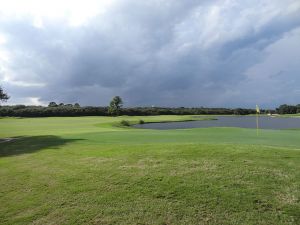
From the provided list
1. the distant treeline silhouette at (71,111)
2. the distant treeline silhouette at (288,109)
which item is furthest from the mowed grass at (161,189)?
the distant treeline silhouette at (288,109)

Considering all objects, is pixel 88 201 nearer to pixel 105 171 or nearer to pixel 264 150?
pixel 105 171

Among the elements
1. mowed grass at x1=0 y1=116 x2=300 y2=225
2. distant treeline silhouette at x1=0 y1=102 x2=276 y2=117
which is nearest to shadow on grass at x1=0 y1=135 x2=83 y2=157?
mowed grass at x1=0 y1=116 x2=300 y2=225

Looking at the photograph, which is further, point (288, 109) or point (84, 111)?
point (288, 109)

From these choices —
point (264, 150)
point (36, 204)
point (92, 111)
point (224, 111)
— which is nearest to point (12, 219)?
point (36, 204)

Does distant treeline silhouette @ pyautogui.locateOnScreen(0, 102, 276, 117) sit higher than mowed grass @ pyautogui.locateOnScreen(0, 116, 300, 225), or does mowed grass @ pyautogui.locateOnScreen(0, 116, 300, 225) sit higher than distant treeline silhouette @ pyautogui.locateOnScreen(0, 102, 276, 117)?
distant treeline silhouette @ pyautogui.locateOnScreen(0, 102, 276, 117)

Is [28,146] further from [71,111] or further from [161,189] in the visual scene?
[71,111]

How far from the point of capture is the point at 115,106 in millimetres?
128000

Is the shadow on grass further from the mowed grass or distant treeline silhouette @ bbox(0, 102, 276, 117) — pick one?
distant treeline silhouette @ bbox(0, 102, 276, 117)

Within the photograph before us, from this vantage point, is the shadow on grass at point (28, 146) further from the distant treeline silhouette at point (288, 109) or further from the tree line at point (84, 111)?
the distant treeline silhouette at point (288, 109)

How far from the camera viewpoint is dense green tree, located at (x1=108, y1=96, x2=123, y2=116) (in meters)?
127

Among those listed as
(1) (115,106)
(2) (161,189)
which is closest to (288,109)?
(1) (115,106)

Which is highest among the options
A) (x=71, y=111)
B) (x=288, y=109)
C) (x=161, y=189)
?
(x=288, y=109)

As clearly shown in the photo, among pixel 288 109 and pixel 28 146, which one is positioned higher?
pixel 288 109

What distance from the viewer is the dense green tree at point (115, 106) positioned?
A: 126894 mm
